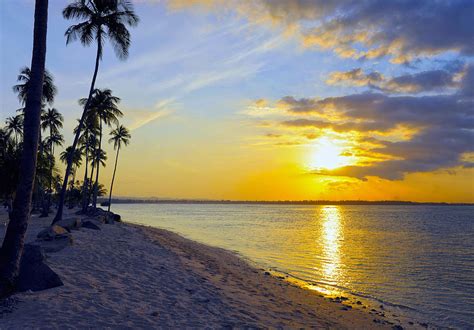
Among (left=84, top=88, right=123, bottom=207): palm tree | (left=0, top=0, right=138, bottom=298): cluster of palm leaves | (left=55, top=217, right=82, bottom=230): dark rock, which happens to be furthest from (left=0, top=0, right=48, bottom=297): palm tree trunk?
(left=84, top=88, right=123, bottom=207): palm tree

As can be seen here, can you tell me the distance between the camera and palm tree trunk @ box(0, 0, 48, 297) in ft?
25.4

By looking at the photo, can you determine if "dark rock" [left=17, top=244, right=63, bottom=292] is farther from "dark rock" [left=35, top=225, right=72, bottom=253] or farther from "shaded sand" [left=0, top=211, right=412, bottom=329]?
"dark rock" [left=35, top=225, right=72, bottom=253]

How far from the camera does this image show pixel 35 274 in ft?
27.1

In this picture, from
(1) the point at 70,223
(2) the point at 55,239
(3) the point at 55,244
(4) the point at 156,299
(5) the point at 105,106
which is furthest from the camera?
(5) the point at 105,106

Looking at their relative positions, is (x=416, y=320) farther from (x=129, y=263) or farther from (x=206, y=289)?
(x=129, y=263)

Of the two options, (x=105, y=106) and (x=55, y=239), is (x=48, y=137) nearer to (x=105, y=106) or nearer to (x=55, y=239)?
A: (x=105, y=106)

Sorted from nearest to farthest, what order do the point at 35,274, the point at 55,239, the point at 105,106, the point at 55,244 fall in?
the point at 35,274 < the point at 55,244 < the point at 55,239 < the point at 105,106

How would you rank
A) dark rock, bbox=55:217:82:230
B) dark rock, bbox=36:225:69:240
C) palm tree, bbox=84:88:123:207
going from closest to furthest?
dark rock, bbox=36:225:69:240, dark rock, bbox=55:217:82:230, palm tree, bbox=84:88:123:207

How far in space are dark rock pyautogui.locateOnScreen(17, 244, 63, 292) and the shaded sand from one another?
28 cm

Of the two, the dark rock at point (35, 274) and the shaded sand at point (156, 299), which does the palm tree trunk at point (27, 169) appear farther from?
the shaded sand at point (156, 299)

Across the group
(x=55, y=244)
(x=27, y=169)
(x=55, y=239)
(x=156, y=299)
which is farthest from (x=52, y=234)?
(x=156, y=299)

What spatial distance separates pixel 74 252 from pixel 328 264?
54.0 feet

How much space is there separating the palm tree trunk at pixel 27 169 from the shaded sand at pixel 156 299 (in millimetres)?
680

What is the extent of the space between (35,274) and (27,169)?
8.51 feet
